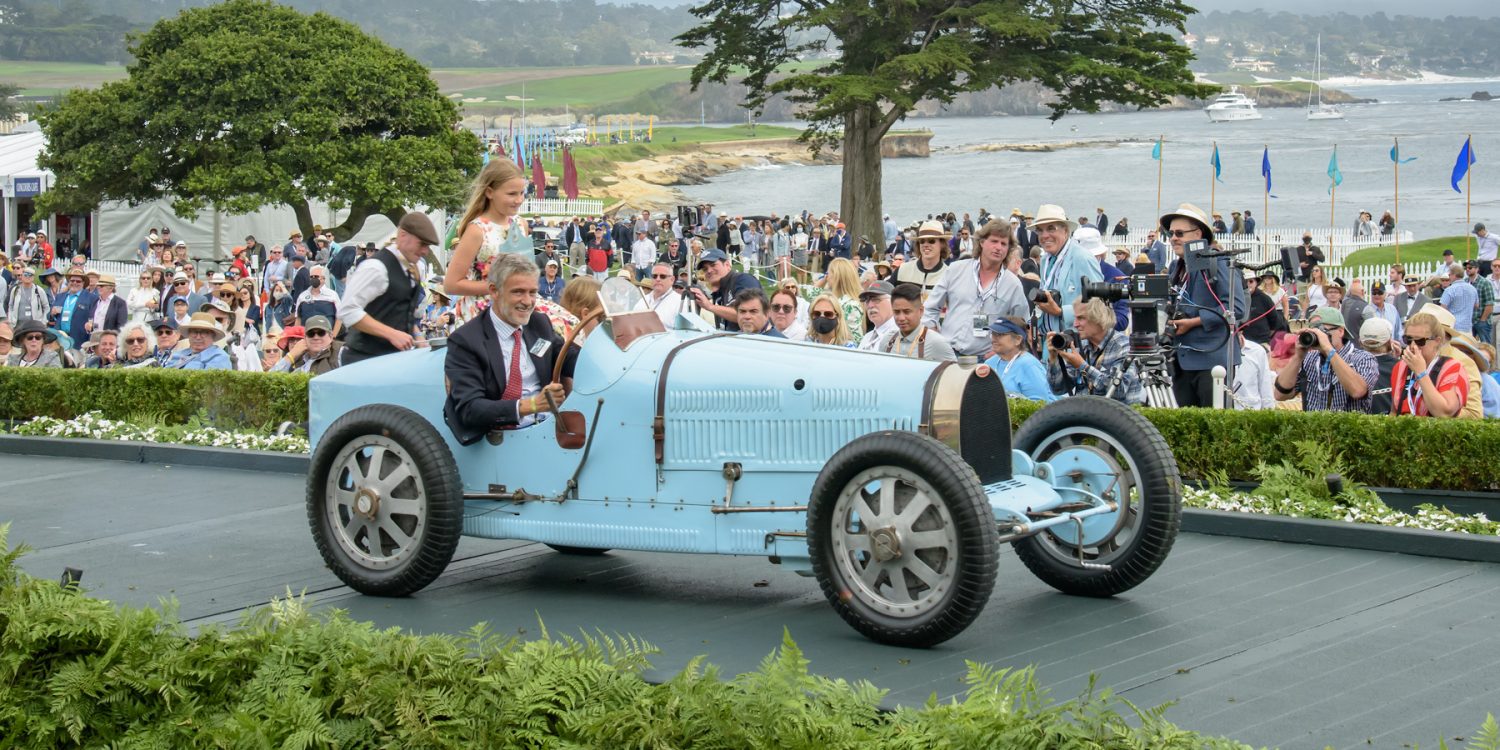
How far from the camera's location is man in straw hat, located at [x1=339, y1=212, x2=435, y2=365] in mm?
8312

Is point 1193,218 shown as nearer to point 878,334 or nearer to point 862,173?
point 878,334

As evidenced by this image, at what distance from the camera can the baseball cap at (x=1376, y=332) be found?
10258 millimetres

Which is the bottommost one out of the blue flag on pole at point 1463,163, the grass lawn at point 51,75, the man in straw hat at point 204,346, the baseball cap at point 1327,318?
the man in straw hat at point 204,346

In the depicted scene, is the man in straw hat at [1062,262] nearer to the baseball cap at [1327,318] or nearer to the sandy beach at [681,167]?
the baseball cap at [1327,318]

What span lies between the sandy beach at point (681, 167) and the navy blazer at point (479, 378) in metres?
65.2

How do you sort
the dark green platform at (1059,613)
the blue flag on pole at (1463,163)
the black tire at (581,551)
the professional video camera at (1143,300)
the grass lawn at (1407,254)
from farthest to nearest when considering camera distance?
1. the grass lawn at (1407,254)
2. the blue flag on pole at (1463,163)
3. the professional video camera at (1143,300)
4. the black tire at (581,551)
5. the dark green platform at (1059,613)

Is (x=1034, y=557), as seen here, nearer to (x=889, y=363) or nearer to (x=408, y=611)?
(x=889, y=363)

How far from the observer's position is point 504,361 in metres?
7.31

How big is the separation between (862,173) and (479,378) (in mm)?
33418

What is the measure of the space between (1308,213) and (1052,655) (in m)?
83.9

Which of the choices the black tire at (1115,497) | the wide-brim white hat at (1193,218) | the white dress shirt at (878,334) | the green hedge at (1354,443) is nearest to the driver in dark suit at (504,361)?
the black tire at (1115,497)

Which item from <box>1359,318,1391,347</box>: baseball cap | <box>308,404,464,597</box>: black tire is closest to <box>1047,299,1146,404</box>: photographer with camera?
<box>1359,318,1391,347</box>: baseball cap

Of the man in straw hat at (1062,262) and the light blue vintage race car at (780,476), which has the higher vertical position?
the man in straw hat at (1062,262)

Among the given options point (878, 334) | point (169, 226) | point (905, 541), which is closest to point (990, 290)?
point (878, 334)
